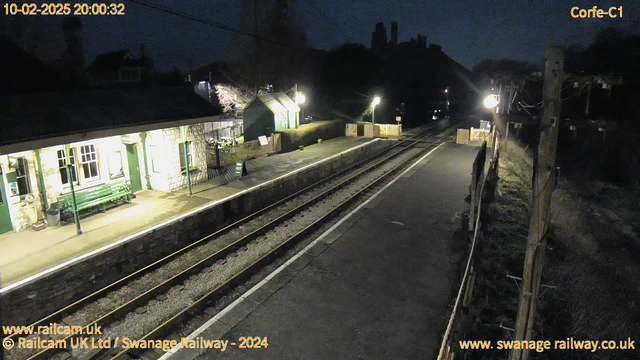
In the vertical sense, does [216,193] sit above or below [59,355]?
above

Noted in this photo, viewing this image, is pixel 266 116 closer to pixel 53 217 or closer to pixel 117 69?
pixel 117 69

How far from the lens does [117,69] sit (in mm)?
22438

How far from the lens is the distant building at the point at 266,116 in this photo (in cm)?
2784

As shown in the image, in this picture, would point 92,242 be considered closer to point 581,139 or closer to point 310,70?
point 581,139

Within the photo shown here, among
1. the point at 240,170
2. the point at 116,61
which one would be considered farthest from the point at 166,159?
the point at 116,61

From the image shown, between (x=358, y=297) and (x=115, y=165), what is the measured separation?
35.4 feet

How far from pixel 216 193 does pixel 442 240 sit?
896cm

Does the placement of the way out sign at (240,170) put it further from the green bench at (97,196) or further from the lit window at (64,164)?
the lit window at (64,164)

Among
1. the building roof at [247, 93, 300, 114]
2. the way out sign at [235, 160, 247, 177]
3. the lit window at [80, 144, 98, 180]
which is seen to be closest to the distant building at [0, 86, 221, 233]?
the lit window at [80, 144, 98, 180]

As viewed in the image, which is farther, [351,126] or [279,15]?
[279,15]

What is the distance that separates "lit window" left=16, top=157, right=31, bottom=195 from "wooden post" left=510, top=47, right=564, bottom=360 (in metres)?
13.4

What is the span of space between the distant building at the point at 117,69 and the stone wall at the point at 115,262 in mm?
10101

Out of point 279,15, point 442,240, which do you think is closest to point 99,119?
point 442,240

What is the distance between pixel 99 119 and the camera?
12.7 m
